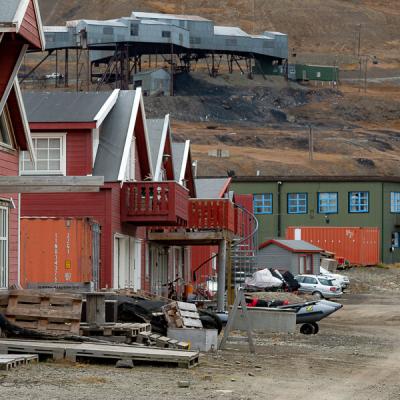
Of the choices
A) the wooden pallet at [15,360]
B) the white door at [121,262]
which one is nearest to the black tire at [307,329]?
the white door at [121,262]

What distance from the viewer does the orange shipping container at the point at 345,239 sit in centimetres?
7950

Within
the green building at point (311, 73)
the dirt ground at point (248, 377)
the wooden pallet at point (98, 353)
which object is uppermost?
the green building at point (311, 73)

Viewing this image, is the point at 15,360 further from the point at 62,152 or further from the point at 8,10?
the point at 62,152

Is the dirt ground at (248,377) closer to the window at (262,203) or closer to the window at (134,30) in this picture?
the window at (262,203)

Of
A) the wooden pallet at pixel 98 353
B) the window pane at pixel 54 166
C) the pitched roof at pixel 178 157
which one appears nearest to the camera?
the wooden pallet at pixel 98 353

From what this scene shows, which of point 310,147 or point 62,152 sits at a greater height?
point 310,147

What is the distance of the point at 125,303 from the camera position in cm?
2705

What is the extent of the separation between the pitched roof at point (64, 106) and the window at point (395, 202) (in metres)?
50.1

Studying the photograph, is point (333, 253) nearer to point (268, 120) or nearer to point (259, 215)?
point (259, 215)

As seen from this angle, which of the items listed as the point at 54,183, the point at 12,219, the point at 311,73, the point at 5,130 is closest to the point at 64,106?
the point at 5,130

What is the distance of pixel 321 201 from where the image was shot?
82500 millimetres

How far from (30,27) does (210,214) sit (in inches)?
657

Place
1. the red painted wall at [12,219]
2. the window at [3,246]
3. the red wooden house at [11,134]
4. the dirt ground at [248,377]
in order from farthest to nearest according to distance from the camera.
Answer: the red painted wall at [12,219] → the window at [3,246] → the red wooden house at [11,134] → the dirt ground at [248,377]

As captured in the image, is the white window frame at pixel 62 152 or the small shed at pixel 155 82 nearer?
the white window frame at pixel 62 152
